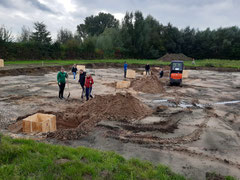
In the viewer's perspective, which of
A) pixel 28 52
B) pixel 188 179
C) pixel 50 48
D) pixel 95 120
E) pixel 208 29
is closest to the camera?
pixel 188 179

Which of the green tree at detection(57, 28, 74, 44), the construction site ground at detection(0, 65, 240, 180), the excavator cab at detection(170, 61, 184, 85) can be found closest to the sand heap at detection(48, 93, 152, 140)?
the construction site ground at detection(0, 65, 240, 180)

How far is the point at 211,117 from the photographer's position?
369 inches

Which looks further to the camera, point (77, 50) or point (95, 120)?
point (77, 50)

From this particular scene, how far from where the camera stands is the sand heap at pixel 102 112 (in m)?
8.23

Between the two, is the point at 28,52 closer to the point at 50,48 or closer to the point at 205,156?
the point at 50,48

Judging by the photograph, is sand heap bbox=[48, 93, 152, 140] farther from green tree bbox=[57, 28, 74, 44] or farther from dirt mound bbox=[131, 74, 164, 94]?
green tree bbox=[57, 28, 74, 44]

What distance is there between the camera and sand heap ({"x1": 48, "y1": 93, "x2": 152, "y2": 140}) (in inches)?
324

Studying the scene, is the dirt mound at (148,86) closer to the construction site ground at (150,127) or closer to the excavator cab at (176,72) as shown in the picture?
the excavator cab at (176,72)

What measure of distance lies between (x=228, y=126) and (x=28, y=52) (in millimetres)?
37531

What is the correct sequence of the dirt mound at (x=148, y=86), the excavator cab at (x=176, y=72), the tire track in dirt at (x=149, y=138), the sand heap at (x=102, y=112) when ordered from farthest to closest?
the excavator cab at (x=176, y=72) < the dirt mound at (x=148, y=86) < the sand heap at (x=102, y=112) < the tire track in dirt at (x=149, y=138)

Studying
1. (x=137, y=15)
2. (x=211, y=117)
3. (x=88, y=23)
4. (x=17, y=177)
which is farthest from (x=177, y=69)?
(x=88, y=23)

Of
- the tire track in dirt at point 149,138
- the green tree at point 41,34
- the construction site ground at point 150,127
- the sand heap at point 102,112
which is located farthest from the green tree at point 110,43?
the tire track in dirt at point 149,138

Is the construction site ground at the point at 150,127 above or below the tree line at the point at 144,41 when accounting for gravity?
below

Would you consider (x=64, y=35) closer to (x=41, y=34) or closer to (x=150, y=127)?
(x=41, y=34)
